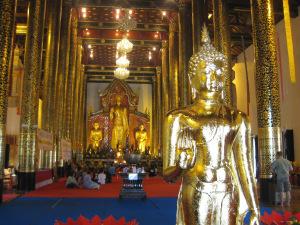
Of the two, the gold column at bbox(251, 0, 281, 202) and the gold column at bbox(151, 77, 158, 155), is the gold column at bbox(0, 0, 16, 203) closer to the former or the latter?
the gold column at bbox(251, 0, 281, 202)

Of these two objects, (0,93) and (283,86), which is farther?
(283,86)

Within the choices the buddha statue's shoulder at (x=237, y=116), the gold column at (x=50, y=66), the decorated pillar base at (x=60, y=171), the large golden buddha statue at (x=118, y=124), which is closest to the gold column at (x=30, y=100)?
the gold column at (x=50, y=66)

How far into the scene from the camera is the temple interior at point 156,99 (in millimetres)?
2170

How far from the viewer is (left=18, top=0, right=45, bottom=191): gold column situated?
10766 mm

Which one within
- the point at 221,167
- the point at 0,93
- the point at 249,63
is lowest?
the point at 221,167

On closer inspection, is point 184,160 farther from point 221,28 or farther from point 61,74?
point 61,74

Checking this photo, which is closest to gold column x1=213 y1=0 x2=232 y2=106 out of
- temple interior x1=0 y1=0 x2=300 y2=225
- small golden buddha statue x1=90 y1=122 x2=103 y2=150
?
temple interior x1=0 y1=0 x2=300 y2=225

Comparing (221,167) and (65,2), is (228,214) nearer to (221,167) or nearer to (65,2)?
(221,167)

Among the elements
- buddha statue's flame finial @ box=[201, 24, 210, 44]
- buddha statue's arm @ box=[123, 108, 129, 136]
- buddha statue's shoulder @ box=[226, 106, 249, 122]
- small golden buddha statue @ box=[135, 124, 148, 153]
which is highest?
buddha statue's arm @ box=[123, 108, 129, 136]

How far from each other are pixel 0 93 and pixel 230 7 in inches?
475

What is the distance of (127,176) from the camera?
30.1ft

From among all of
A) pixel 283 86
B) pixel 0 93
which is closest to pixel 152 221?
pixel 0 93

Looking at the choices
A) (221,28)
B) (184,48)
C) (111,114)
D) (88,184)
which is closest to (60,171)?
(88,184)

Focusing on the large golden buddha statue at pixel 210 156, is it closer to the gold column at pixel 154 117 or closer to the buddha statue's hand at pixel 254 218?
the buddha statue's hand at pixel 254 218
